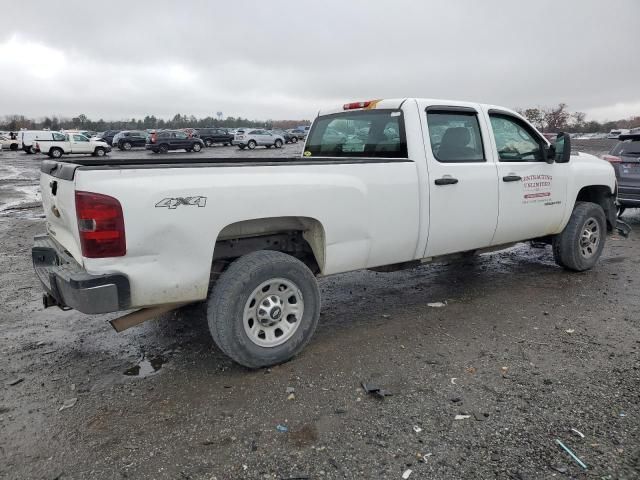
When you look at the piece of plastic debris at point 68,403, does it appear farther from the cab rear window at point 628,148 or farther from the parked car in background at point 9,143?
the parked car in background at point 9,143

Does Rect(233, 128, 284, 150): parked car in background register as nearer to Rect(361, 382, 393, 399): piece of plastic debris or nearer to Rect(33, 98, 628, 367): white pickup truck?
Rect(33, 98, 628, 367): white pickup truck

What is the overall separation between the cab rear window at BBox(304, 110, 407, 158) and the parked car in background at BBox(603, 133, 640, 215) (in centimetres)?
613

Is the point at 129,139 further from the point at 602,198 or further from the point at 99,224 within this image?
the point at 99,224

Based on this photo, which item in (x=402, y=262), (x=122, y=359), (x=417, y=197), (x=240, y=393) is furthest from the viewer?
(x=402, y=262)

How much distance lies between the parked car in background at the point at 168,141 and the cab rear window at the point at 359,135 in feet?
108

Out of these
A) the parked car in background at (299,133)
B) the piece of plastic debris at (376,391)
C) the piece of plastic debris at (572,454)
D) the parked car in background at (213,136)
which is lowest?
the piece of plastic debris at (572,454)

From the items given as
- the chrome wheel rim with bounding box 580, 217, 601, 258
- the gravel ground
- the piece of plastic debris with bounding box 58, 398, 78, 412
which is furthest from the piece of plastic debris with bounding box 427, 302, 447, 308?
the piece of plastic debris with bounding box 58, 398, 78, 412

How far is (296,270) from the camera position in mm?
3564

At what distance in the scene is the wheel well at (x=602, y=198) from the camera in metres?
6.03

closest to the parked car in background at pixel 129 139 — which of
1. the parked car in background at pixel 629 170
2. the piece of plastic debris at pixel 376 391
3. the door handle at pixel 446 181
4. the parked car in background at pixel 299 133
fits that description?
the parked car in background at pixel 299 133

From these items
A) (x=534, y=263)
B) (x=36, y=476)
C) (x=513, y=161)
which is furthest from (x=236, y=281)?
(x=534, y=263)

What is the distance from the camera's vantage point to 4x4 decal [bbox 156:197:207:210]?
2.96 meters

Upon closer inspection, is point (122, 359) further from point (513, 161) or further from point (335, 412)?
point (513, 161)

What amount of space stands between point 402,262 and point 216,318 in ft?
5.89
